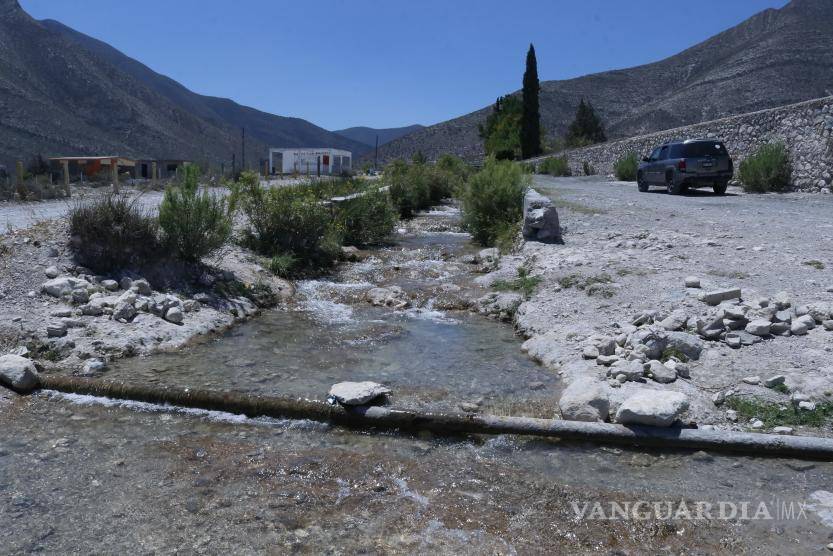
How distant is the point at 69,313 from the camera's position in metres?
7.84

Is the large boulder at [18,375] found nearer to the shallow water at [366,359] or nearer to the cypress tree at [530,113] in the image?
the shallow water at [366,359]

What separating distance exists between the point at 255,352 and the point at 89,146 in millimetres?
63385

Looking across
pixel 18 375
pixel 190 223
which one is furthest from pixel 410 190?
pixel 18 375

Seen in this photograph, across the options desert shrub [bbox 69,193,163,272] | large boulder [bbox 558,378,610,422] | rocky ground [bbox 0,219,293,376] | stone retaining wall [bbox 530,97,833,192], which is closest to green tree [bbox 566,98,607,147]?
stone retaining wall [bbox 530,97,833,192]

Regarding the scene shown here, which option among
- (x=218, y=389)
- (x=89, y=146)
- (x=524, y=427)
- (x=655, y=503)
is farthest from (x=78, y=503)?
(x=89, y=146)

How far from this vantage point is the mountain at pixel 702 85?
67.1 m

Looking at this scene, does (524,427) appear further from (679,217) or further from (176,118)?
(176,118)

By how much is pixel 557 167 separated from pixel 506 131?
19.4 meters

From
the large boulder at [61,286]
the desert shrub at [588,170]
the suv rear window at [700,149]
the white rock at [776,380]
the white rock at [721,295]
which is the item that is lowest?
the white rock at [776,380]

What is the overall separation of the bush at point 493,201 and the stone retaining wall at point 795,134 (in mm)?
9070

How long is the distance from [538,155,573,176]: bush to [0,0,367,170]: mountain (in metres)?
39.5

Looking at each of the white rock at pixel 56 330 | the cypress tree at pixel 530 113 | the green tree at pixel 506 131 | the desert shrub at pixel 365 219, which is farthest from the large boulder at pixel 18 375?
the cypress tree at pixel 530 113

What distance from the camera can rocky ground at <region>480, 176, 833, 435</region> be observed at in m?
5.91

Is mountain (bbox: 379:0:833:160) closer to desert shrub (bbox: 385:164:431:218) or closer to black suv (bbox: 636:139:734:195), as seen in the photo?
desert shrub (bbox: 385:164:431:218)
